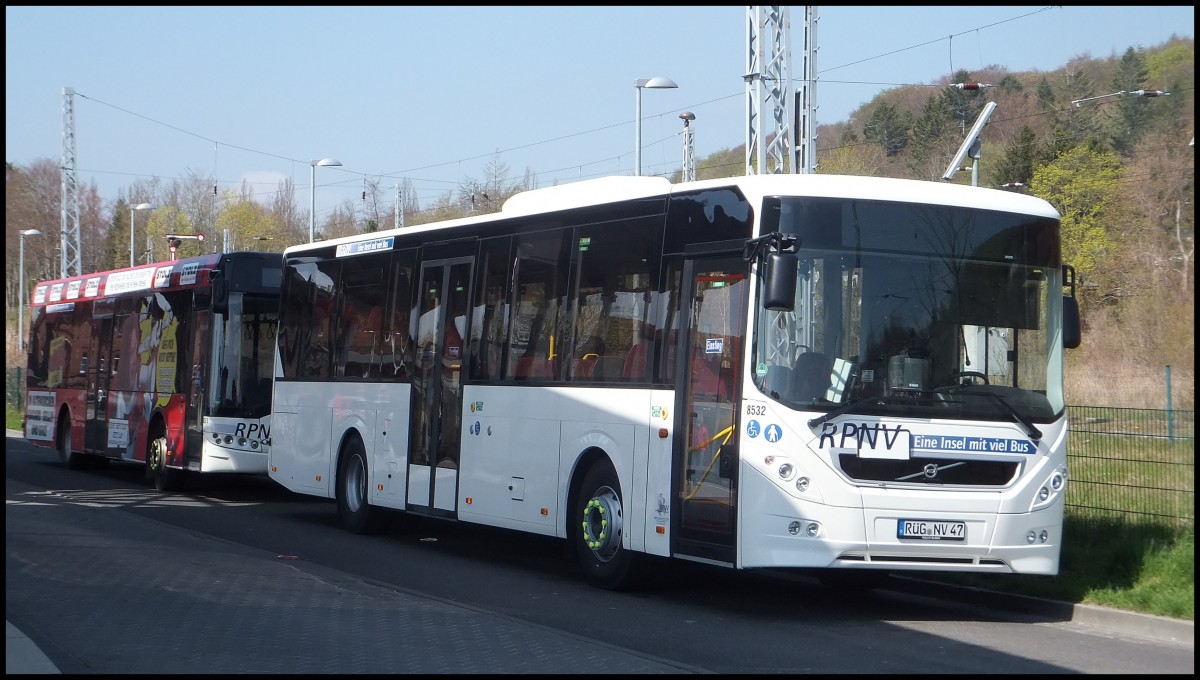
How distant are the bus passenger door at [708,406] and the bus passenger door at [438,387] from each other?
13.1ft

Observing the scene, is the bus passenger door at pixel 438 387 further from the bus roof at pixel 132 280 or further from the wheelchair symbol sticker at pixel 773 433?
the bus roof at pixel 132 280

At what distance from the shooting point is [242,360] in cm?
1998

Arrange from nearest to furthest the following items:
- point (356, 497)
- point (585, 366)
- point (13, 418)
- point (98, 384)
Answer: point (585, 366) < point (356, 497) < point (98, 384) < point (13, 418)

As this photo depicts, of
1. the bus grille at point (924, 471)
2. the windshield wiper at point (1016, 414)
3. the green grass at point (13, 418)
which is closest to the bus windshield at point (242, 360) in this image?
the bus grille at point (924, 471)

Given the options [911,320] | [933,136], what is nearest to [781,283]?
[911,320]

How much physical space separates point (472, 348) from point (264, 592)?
387 cm

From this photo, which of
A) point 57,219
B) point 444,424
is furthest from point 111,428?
point 57,219

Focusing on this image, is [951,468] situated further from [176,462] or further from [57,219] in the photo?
[57,219]

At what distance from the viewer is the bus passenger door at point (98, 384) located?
78.8 feet

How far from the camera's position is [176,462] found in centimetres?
2078

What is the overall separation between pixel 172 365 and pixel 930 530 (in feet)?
48.2

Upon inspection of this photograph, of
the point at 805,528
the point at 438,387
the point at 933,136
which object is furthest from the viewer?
the point at 933,136

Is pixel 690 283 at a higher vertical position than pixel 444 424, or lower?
higher

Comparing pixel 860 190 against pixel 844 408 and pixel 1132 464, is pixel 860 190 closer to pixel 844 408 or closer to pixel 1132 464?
pixel 844 408
